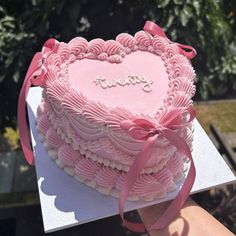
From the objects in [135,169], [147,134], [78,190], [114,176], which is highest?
[147,134]

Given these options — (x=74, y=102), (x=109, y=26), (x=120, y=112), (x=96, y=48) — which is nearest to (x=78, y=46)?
(x=96, y=48)

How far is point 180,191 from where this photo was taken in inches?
60.9

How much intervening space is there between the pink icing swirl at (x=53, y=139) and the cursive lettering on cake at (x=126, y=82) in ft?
0.99

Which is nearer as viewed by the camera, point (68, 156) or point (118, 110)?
point (118, 110)

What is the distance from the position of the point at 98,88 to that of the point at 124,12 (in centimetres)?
89

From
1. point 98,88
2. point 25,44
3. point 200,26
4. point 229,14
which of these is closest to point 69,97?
point 98,88

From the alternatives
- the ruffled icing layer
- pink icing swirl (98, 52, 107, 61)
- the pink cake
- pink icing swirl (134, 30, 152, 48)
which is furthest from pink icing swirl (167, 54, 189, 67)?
the ruffled icing layer

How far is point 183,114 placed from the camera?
1.52 metres

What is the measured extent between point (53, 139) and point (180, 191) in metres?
0.58

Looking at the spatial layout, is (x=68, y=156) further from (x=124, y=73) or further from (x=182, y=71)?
(x=182, y=71)

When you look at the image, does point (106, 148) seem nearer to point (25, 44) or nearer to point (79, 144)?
point (79, 144)

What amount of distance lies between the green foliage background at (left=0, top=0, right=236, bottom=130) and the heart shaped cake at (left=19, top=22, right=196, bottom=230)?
1.25 ft

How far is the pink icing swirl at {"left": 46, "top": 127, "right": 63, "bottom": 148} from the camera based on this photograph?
173cm

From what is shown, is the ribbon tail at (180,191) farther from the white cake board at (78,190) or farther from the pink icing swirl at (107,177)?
the pink icing swirl at (107,177)
